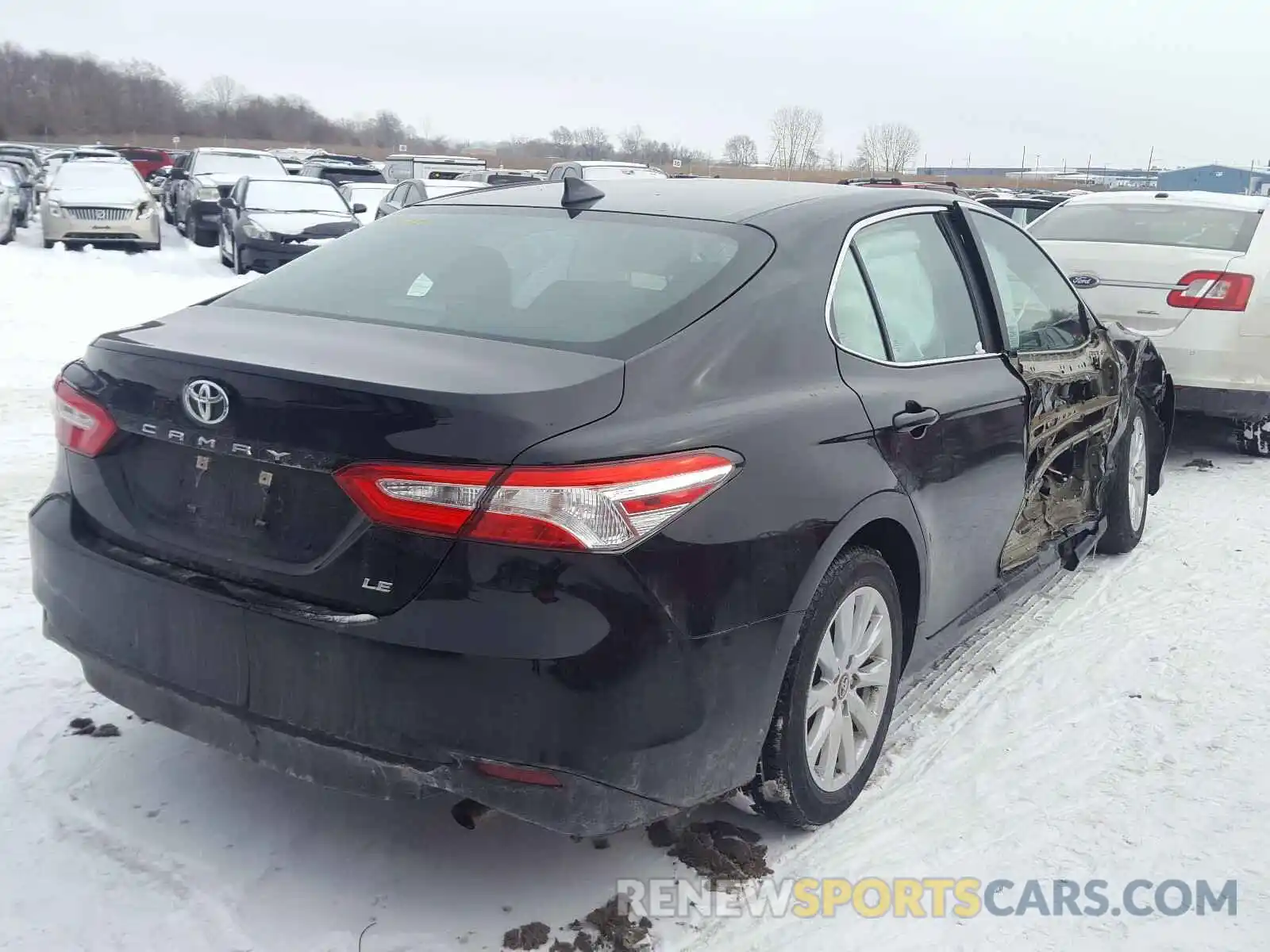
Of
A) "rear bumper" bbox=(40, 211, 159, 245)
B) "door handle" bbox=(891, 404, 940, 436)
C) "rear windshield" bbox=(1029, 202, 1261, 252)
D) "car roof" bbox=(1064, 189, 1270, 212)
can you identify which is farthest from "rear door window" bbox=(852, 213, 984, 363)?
"rear bumper" bbox=(40, 211, 159, 245)

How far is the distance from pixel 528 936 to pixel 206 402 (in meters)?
1.36

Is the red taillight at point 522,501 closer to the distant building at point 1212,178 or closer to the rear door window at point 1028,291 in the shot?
the rear door window at point 1028,291

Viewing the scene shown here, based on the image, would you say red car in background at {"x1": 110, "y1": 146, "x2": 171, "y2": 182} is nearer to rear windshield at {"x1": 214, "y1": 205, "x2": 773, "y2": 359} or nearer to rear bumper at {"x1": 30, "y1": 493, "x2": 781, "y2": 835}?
rear windshield at {"x1": 214, "y1": 205, "x2": 773, "y2": 359}

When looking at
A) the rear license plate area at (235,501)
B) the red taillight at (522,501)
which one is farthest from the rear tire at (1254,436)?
the rear license plate area at (235,501)

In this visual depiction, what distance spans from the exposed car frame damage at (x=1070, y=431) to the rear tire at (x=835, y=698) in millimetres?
1008

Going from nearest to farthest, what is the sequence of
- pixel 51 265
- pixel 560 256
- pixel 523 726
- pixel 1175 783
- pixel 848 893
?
pixel 523 726 < pixel 848 893 < pixel 560 256 < pixel 1175 783 < pixel 51 265

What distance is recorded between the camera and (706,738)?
248 centimetres

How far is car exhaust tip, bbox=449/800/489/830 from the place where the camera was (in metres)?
2.94

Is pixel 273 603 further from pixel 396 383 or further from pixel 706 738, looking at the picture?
pixel 706 738

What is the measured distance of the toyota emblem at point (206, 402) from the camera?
2445 mm

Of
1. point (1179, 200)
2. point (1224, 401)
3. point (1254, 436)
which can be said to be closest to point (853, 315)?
point (1224, 401)

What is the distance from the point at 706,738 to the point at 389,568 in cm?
78

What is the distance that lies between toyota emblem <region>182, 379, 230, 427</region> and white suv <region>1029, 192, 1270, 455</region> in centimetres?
574

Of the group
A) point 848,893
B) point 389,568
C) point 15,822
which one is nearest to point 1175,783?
point 848,893
